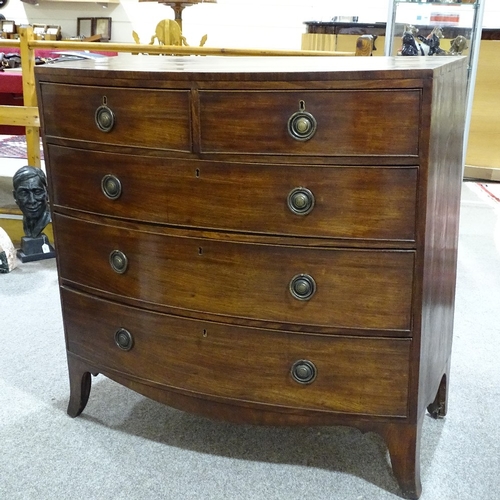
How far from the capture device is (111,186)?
153 cm

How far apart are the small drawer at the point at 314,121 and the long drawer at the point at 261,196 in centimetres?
4

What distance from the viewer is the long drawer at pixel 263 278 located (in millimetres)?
1384

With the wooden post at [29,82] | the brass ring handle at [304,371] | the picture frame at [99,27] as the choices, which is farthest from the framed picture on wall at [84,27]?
the brass ring handle at [304,371]

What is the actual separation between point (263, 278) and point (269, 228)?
11 cm

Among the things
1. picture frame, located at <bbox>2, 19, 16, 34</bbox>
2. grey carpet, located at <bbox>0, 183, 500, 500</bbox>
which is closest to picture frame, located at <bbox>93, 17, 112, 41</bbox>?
picture frame, located at <bbox>2, 19, 16, 34</bbox>

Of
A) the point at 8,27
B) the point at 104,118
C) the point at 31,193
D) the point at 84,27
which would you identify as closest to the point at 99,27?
the point at 84,27

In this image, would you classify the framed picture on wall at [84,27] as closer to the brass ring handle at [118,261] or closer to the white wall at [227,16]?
the white wall at [227,16]

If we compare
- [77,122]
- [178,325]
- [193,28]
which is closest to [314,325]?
[178,325]

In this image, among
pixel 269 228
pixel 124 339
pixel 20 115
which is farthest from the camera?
pixel 20 115

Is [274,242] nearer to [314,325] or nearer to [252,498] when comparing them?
[314,325]

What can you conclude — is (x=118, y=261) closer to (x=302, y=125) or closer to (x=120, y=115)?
(x=120, y=115)

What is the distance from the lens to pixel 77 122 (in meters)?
1.54

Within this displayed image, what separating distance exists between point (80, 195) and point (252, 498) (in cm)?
80

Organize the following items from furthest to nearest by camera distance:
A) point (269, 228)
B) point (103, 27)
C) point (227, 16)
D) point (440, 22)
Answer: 1. point (103, 27)
2. point (227, 16)
3. point (440, 22)
4. point (269, 228)
